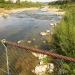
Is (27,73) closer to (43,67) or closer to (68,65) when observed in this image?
(43,67)

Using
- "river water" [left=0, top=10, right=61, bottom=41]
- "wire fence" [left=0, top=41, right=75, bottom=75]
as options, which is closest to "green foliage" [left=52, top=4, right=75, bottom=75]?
"wire fence" [left=0, top=41, right=75, bottom=75]

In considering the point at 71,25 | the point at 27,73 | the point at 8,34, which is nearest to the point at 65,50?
the point at 71,25

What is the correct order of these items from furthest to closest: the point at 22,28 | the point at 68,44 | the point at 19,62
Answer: the point at 22,28
the point at 19,62
the point at 68,44

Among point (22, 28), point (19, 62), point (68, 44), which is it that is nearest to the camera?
point (68, 44)

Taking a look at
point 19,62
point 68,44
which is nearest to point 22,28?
point 19,62

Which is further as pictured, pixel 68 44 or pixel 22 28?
pixel 22 28

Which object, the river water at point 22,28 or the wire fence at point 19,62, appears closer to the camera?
the wire fence at point 19,62

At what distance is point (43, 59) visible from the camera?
8312mm

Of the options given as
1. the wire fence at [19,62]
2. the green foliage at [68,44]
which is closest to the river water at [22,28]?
the wire fence at [19,62]

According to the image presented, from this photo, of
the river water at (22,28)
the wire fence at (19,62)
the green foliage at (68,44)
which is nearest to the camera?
the green foliage at (68,44)

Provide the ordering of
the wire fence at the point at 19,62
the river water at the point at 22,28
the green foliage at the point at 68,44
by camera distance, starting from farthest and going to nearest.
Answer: the river water at the point at 22,28 < the wire fence at the point at 19,62 < the green foliage at the point at 68,44

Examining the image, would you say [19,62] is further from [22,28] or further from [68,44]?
[22,28]

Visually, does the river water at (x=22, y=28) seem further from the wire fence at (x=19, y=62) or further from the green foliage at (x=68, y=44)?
the green foliage at (x=68, y=44)

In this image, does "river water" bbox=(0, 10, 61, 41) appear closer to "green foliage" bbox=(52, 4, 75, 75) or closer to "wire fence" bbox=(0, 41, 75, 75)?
"wire fence" bbox=(0, 41, 75, 75)
